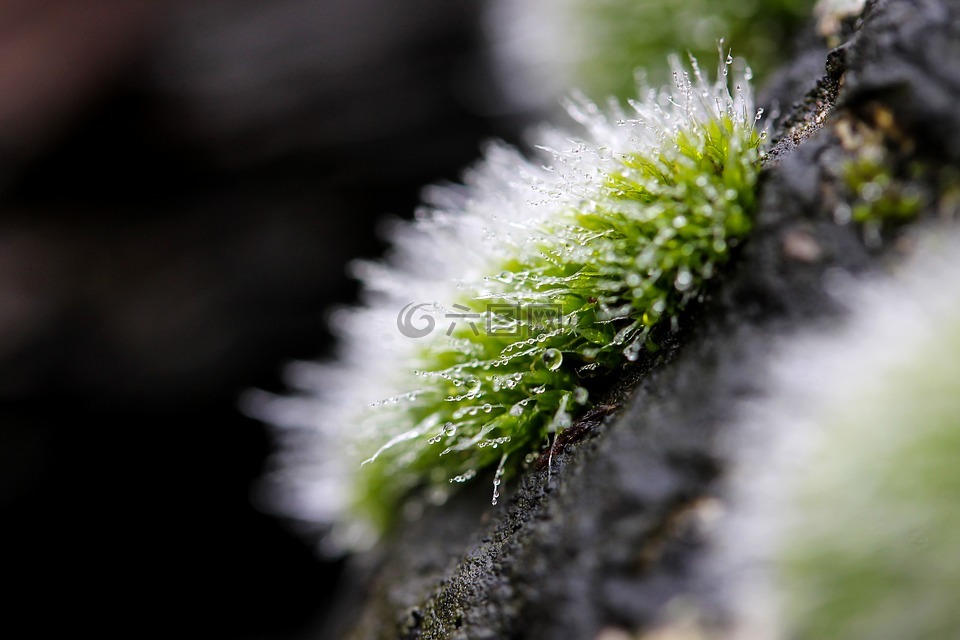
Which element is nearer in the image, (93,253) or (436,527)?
(436,527)

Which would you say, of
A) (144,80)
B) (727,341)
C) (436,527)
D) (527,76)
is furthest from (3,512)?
(727,341)

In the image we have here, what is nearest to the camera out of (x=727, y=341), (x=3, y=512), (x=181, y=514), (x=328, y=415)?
(x=727, y=341)

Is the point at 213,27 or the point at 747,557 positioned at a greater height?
the point at 213,27

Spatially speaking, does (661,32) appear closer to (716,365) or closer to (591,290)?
(591,290)

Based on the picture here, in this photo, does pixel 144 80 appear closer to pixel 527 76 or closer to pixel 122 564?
pixel 527 76

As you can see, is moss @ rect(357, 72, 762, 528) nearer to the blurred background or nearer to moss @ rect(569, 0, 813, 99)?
moss @ rect(569, 0, 813, 99)

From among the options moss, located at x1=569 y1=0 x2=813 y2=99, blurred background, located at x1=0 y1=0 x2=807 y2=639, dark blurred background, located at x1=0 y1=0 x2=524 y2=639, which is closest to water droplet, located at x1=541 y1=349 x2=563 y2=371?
moss, located at x1=569 y1=0 x2=813 y2=99

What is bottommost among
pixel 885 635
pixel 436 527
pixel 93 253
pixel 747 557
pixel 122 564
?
pixel 885 635

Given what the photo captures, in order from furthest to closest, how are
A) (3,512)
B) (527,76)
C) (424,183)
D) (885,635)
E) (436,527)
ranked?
1. (424,183)
2. (3,512)
3. (527,76)
4. (436,527)
5. (885,635)
